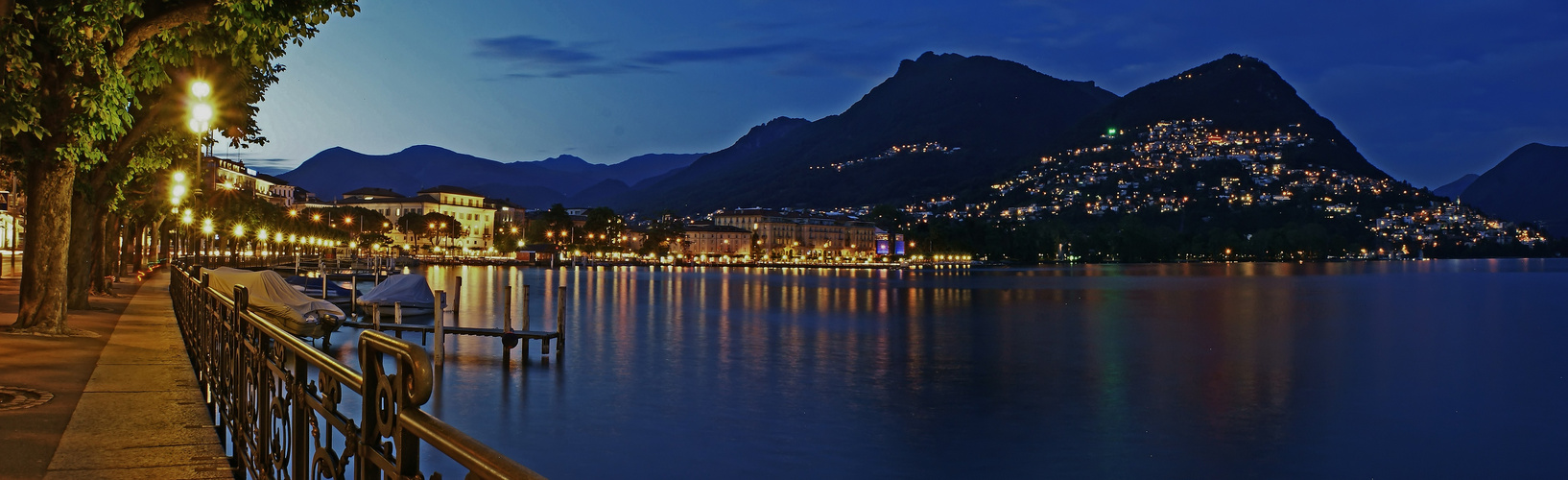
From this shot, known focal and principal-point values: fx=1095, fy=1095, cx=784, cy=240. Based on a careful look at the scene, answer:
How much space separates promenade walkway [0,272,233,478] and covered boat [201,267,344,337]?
9532 millimetres

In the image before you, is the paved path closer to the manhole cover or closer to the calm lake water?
the manhole cover

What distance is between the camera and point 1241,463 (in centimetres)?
1964

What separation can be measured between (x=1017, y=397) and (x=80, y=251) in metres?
20.9

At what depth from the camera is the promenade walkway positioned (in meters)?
7.38

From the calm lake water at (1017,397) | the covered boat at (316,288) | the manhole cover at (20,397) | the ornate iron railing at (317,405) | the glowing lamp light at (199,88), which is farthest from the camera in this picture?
the covered boat at (316,288)

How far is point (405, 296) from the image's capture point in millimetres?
40906

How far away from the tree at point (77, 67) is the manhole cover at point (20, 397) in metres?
2.77

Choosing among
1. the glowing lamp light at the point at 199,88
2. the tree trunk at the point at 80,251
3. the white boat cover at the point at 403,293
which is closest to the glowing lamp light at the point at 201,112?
the glowing lamp light at the point at 199,88

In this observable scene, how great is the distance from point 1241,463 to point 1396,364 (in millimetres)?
20353

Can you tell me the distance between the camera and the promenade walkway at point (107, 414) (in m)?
7.38

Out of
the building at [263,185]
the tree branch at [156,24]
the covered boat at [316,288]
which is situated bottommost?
the covered boat at [316,288]

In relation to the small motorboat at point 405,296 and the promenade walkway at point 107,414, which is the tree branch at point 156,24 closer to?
the promenade walkway at point 107,414

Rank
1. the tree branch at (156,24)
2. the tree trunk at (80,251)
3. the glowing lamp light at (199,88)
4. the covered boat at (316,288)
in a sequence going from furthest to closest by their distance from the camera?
the covered boat at (316,288)
the tree trunk at (80,251)
the glowing lamp light at (199,88)
the tree branch at (156,24)

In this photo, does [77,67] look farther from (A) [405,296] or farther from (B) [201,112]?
(A) [405,296]
